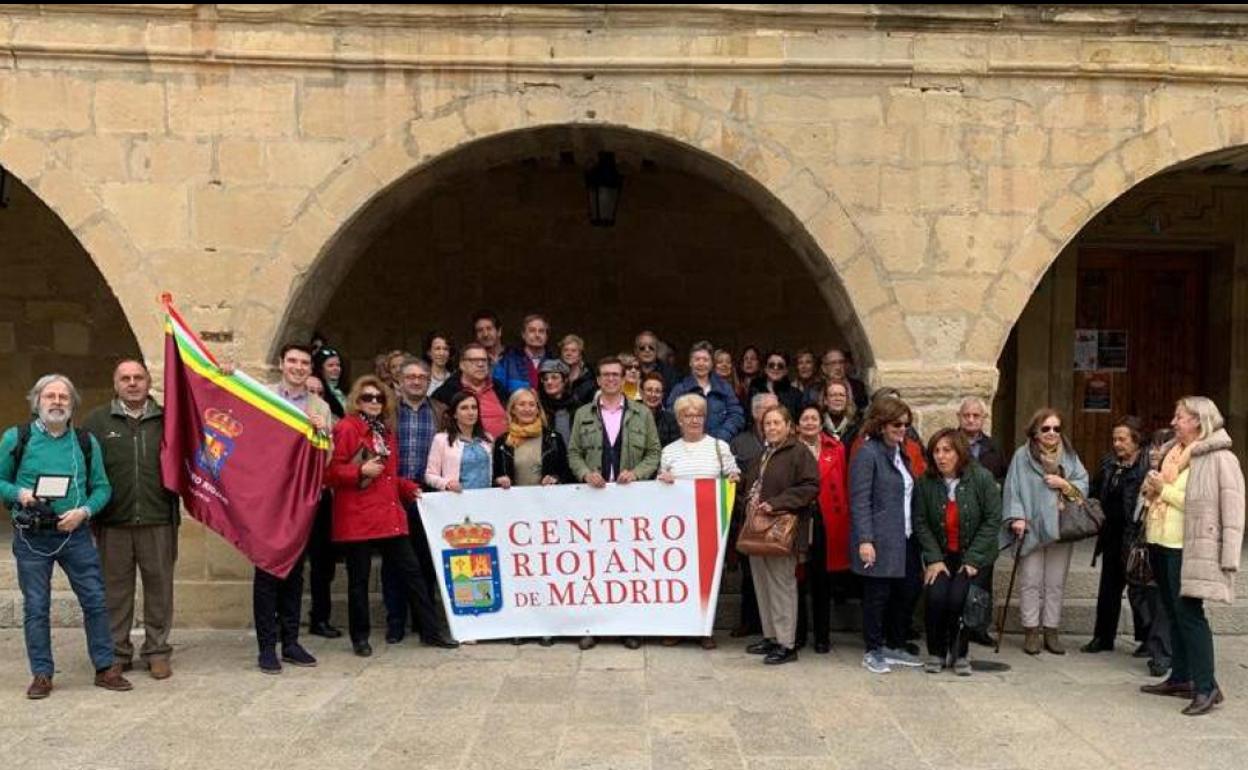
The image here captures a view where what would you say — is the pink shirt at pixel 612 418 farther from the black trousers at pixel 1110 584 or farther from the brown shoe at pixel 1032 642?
the black trousers at pixel 1110 584

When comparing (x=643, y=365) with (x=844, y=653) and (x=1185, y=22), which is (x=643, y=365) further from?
(x=1185, y=22)

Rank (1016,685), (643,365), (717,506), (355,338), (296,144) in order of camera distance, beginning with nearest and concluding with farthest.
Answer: (1016,685) → (717,506) → (296,144) → (643,365) → (355,338)

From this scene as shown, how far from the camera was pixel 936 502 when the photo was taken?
5340 mm

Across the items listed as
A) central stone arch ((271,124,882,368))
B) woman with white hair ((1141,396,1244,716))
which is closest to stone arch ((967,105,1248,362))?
central stone arch ((271,124,882,368))

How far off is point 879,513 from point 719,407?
1.31 m

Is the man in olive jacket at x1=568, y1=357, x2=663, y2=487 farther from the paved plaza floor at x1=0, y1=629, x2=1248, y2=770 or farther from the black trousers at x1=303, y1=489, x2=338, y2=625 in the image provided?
the black trousers at x1=303, y1=489, x2=338, y2=625

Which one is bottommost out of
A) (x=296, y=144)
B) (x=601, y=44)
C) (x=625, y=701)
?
(x=625, y=701)

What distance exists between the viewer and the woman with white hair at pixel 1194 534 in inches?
182

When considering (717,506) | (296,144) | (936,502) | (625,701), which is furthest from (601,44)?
(625,701)

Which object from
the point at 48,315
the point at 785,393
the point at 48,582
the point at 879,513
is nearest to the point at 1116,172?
the point at 785,393

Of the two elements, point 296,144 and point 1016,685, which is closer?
point 1016,685

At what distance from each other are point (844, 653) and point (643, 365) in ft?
7.22

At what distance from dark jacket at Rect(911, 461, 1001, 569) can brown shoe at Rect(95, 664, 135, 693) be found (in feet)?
13.9

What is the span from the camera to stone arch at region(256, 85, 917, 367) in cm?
604
